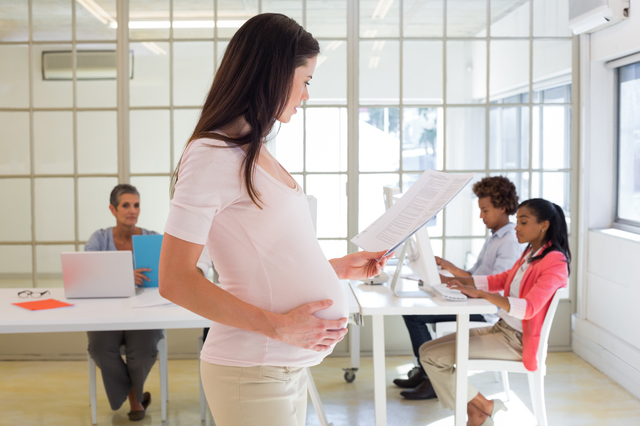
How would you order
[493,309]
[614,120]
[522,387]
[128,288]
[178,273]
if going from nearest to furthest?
[178,273], [493,309], [128,288], [522,387], [614,120]

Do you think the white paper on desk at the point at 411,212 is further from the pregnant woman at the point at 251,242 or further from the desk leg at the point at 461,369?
the desk leg at the point at 461,369

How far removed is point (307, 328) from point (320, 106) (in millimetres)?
3248

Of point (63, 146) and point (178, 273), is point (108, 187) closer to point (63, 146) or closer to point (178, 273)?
point (63, 146)

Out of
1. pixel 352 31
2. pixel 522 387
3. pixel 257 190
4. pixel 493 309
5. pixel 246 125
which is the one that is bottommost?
pixel 522 387

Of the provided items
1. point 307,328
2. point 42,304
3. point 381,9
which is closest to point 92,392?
point 42,304

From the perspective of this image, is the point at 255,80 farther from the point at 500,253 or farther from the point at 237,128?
the point at 500,253

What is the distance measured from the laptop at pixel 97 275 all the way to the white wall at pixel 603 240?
285 cm

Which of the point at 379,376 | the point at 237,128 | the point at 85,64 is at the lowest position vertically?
the point at 379,376

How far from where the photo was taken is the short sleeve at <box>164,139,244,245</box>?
36.8 inches

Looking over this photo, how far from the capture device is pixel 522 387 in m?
3.53

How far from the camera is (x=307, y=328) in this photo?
1040 millimetres

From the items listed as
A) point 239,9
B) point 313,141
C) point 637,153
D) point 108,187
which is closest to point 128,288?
point 108,187

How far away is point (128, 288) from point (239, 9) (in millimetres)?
2251

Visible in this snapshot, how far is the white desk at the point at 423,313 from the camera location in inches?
96.0
